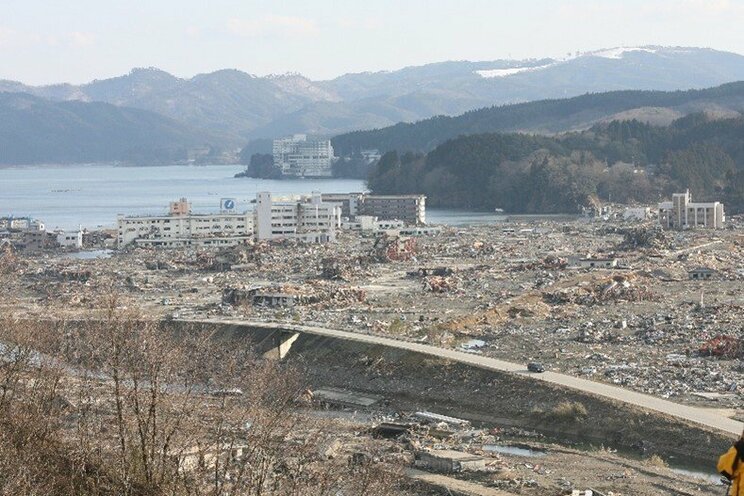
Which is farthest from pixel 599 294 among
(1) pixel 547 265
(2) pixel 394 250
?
(2) pixel 394 250

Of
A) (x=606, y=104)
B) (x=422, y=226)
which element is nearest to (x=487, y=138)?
(x=422, y=226)

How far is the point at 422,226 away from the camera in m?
43.2

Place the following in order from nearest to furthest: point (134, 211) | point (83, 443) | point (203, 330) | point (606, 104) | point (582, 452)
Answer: point (83, 443)
point (582, 452)
point (203, 330)
point (134, 211)
point (606, 104)

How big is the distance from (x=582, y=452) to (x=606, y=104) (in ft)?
297

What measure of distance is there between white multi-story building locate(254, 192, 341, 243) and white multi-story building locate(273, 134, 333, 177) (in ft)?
201

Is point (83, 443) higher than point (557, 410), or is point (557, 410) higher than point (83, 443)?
point (83, 443)

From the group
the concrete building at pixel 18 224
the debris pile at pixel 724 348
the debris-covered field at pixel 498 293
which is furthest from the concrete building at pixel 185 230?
the debris pile at pixel 724 348

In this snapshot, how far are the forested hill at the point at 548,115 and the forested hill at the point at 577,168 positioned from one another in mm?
20610

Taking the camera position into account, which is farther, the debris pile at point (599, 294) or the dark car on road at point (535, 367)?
the debris pile at point (599, 294)

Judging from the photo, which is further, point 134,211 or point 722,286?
point 134,211

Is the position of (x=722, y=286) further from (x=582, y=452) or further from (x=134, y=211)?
(x=134, y=211)

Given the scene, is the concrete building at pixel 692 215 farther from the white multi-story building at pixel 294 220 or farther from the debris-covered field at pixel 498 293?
the white multi-story building at pixel 294 220

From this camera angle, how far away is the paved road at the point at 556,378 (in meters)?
14.5

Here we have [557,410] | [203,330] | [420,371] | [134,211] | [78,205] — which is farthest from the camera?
[78,205]
